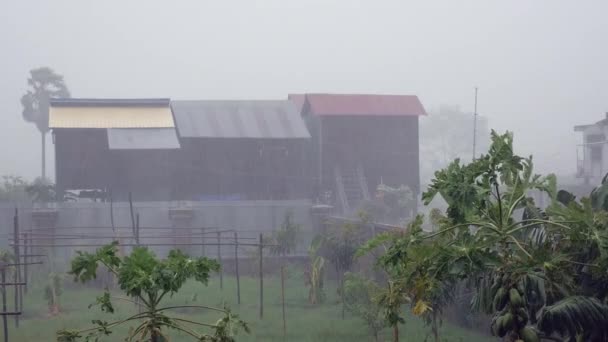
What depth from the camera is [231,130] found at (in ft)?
92.6

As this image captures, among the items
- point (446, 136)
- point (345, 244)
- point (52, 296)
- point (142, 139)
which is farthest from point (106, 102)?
point (446, 136)

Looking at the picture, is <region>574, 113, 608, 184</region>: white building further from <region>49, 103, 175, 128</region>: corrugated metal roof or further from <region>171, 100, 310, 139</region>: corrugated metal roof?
<region>49, 103, 175, 128</region>: corrugated metal roof

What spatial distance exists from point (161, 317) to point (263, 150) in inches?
935

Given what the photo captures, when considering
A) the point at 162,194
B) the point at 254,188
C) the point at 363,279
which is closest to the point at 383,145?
the point at 254,188

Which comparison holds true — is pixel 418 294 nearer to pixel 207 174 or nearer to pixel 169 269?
pixel 169 269

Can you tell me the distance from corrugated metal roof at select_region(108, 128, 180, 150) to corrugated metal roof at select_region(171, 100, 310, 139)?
0.73 meters

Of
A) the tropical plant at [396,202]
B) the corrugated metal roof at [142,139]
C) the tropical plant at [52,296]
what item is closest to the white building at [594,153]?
the tropical plant at [396,202]

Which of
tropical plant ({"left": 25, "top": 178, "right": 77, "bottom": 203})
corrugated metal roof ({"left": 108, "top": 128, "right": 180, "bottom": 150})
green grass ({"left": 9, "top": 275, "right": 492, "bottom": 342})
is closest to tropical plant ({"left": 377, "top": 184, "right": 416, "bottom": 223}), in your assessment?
corrugated metal roof ({"left": 108, "top": 128, "right": 180, "bottom": 150})

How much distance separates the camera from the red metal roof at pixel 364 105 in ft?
99.2

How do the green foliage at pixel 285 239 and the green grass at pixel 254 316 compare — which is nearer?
the green grass at pixel 254 316

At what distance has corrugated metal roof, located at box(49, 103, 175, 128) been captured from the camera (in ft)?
88.5

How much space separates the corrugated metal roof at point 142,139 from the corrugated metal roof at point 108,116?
13.3 inches

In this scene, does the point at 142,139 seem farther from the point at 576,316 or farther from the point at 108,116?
the point at 576,316

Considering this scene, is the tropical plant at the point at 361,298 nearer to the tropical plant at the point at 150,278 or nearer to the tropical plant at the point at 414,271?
the tropical plant at the point at 414,271
